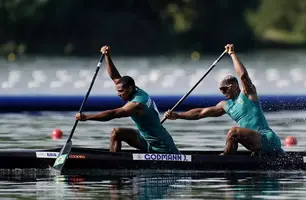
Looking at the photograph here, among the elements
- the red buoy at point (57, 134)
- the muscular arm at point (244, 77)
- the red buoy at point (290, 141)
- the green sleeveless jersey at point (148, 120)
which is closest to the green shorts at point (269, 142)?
the muscular arm at point (244, 77)

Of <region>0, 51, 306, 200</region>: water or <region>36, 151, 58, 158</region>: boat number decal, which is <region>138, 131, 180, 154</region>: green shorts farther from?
<region>36, 151, 58, 158</region>: boat number decal

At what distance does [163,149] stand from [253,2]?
71.5 meters

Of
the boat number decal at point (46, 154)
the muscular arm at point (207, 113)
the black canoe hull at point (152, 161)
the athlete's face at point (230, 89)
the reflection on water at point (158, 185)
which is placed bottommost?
the reflection on water at point (158, 185)

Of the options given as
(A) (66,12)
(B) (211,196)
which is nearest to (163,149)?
(B) (211,196)

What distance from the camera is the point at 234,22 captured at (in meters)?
89.8

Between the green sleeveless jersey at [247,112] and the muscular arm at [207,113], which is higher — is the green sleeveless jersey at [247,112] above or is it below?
below

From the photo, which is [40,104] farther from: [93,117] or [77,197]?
[77,197]

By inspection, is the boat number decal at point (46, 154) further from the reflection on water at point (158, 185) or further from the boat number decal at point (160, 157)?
the boat number decal at point (160, 157)

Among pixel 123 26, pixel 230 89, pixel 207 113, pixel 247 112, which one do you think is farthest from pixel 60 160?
pixel 123 26

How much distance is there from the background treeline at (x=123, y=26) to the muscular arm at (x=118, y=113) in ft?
195

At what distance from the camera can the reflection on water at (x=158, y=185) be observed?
17406 millimetres

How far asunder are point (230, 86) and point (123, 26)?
6355 cm

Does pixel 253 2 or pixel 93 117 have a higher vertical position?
pixel 253 2

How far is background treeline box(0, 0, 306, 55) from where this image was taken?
80.4 metres
